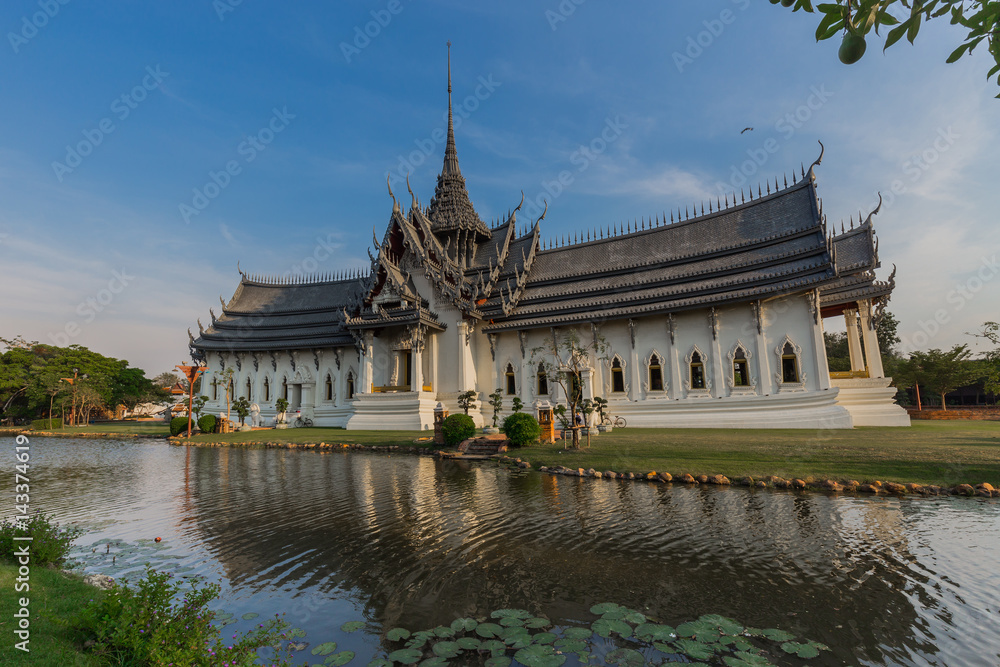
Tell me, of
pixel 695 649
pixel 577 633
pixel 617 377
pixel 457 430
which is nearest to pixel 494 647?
pixel 577 633

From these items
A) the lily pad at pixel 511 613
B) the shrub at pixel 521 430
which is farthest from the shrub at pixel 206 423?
the lily pad at pixel 511 613

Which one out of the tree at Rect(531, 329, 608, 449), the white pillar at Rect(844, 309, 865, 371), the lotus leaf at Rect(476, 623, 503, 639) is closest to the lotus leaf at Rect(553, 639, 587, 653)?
the lotus leaf at Rect(476, 623, 503, 639)

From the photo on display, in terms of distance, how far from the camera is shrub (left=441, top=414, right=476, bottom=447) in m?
17.4

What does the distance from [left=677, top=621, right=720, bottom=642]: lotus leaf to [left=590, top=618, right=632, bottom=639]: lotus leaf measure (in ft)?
1.33

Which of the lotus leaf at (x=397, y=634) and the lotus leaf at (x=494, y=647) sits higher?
the lotus leaf at (x=397, y=634)

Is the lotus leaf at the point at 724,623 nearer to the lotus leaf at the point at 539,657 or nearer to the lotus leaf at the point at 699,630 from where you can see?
the lotus leaf at the point at 699,630

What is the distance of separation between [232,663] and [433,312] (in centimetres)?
2439

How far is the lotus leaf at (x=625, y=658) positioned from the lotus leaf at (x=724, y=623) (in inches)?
33.2

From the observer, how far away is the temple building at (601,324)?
19000mm

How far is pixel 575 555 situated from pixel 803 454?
8467mm

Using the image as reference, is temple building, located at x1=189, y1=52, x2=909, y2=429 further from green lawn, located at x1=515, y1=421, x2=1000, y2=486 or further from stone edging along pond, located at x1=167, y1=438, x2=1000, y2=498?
stone edging along pond, located at x1=167, y1=438, x2=1000, y2=498

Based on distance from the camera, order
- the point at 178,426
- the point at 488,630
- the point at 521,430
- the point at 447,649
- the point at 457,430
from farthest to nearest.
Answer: the point at 178,426
the point at 457,430
the point at 521,430
the point at 488,630
the point at 447,649

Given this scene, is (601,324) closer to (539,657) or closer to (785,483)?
(785,483)

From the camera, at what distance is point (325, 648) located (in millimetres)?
3754
